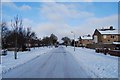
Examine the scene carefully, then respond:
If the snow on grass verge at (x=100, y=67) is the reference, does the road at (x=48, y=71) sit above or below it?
below

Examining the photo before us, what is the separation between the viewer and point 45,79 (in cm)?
1251

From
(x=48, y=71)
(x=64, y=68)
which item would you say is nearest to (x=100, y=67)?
(x=64, y=68)

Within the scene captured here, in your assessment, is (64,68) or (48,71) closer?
(48,71)

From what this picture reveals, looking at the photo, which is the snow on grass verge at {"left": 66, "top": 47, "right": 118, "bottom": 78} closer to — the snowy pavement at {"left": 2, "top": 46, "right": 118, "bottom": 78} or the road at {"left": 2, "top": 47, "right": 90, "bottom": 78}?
the snowy pavement at {"left": 2, "top": 46, "right": 118, "bottom": 78}

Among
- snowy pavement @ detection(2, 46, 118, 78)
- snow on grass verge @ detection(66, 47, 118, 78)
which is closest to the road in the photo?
snowy pavement @ detection(2, 46, 118, 78)

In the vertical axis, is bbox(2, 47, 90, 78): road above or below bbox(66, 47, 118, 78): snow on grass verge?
below

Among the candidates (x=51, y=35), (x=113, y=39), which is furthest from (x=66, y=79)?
(x=51, y=35)

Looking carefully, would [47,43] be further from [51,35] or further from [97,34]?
[97,34]

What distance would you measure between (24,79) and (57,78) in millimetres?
1725

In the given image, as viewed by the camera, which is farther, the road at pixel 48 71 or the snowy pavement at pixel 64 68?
the snowy pavement at pixel 64 68

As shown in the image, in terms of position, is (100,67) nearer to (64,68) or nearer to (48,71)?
(64,68)

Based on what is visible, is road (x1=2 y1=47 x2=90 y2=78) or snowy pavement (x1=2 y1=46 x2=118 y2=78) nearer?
road (x1=2 y1=47 x2=90 y2=78)

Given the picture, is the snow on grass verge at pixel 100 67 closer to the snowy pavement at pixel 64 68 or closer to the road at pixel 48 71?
the snowy pavement at pixel 64 68

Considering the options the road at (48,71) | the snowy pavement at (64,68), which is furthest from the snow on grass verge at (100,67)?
the road at (48,71)
